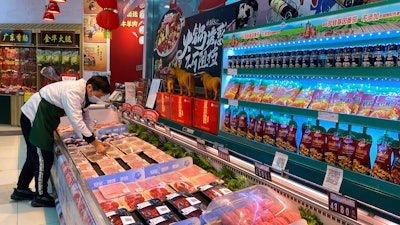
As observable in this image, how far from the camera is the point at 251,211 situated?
155 centimetres

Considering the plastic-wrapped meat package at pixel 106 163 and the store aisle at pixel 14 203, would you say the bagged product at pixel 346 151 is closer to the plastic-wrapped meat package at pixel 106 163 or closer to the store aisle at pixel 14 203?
the plastic-wrapped meat package at pixel 106 163

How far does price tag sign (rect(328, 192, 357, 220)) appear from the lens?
4.50ft

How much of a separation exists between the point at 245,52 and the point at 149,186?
243 centimetres

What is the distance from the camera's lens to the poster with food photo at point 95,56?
978 cm

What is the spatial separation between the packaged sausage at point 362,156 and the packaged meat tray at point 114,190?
5.58 ft

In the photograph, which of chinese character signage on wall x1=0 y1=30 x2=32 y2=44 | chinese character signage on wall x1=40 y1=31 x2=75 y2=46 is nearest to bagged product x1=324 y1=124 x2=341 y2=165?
chinese character signage on wall x1=40 y1=31 x2=75 y2=46

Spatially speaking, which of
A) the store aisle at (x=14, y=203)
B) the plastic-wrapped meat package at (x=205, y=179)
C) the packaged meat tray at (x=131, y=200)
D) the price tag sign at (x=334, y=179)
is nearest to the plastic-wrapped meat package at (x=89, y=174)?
the packaged meat tray at (x=131, y=200)

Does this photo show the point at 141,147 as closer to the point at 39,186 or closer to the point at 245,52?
the point at 39,186

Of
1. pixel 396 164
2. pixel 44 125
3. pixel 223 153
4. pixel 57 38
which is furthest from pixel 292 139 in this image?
pixel 57 38

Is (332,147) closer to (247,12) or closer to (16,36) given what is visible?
(247,12)

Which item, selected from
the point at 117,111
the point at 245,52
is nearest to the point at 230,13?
the point at 245,52

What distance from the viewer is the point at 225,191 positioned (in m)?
2.03

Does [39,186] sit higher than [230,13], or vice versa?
[230,13]

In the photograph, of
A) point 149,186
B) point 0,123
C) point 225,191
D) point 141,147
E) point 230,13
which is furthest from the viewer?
point 0,123
